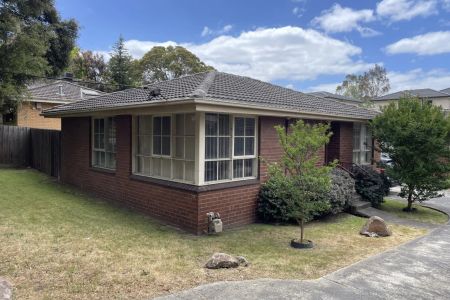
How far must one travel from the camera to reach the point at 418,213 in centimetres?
1101

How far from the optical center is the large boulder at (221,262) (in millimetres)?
5754

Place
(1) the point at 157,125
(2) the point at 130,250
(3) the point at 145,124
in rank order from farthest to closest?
(3) the point at 145,124 < (1) the point at 157,125 < (2) the point at 130,250

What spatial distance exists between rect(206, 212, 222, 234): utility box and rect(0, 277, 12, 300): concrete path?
396 cm

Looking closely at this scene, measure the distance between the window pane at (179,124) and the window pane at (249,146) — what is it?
1601 mm

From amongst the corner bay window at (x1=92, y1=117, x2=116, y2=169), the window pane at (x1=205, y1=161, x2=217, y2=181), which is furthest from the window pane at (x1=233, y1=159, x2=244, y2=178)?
the corner bay window at (x1=92, y1=117, x2=116, y2=169)

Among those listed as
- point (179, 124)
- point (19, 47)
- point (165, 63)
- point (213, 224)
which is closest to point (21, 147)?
point (19, 47)

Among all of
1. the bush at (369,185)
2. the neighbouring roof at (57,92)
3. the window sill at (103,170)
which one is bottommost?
the bush at (369,185)

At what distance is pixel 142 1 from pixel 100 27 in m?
4.36

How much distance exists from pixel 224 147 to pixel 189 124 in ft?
3.18

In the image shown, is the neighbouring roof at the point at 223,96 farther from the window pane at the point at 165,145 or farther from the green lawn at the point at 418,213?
the green lawn at the point at 418,213

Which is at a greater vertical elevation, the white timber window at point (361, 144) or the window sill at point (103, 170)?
the white timber window at point (361, 144)

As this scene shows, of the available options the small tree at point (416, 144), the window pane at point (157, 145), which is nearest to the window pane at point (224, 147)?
the window pane at point (157, 145)

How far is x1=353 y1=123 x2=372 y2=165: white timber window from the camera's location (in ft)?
42.5

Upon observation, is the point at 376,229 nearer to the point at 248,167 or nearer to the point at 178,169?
the point at 248,167
